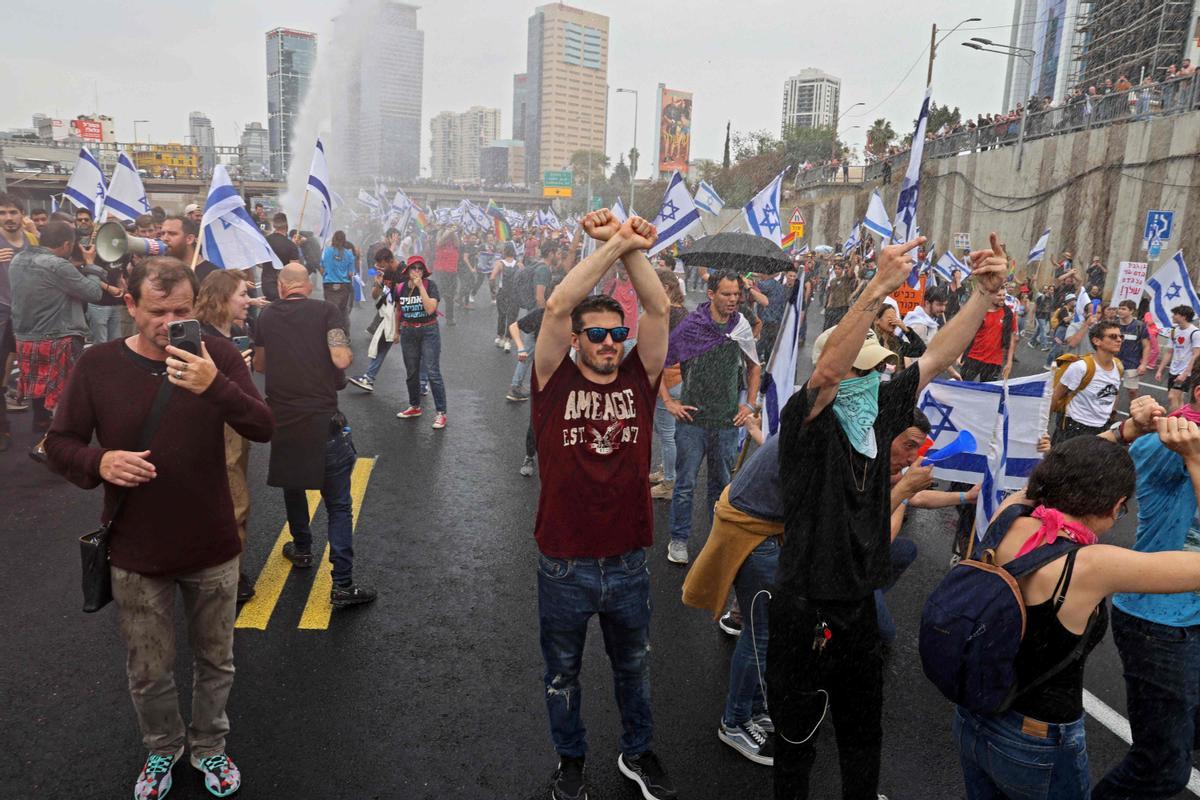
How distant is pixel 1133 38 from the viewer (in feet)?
135

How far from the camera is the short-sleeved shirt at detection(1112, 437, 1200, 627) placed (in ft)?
9.41

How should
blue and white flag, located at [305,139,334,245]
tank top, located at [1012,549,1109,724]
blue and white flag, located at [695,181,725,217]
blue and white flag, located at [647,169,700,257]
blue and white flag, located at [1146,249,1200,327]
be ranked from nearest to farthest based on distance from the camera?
tank top, located at [1012,549,1109,724] → blue and white flag, located at [1146,249,1200,327] → blue and white flag, located at [305,139,334,245] → blue and white flag, located at [647,169,700,257] → blue and white flag, located at [695,181,725,217]

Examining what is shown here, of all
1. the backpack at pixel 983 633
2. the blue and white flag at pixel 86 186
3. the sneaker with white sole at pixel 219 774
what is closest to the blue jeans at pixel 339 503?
the sneaker with white sole at pixel 219 774

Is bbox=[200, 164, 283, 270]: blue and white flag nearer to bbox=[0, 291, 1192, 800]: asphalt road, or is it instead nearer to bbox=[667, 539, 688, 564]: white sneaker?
bbox=[0, 291, 1192, 800]: asphalt road

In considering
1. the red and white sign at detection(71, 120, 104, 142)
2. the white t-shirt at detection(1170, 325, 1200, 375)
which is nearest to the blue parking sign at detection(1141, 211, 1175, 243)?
the white t-shirt at detection(1170, 325, 1200, 375)

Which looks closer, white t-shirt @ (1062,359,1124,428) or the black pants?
the black pants

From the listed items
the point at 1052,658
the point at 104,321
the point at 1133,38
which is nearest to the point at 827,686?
the point at 1052,658

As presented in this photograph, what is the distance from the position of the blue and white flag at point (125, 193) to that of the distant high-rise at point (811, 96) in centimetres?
14172

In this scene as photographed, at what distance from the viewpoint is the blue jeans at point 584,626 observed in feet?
10.2

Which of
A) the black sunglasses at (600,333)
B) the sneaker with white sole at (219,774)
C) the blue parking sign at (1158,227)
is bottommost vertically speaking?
the sneaker with white sole at (219,774)

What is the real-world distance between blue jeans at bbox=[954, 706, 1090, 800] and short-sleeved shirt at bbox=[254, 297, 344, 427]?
377 centimetres

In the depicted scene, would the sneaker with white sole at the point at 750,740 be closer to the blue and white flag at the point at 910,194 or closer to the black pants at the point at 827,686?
the black pants at the point at 827,686

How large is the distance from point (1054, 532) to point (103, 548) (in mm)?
3201

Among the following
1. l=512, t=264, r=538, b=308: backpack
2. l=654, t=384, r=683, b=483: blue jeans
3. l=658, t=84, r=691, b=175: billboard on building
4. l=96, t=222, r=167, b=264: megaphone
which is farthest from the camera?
l=658, t=84, r=691, b=175: billboard on building
